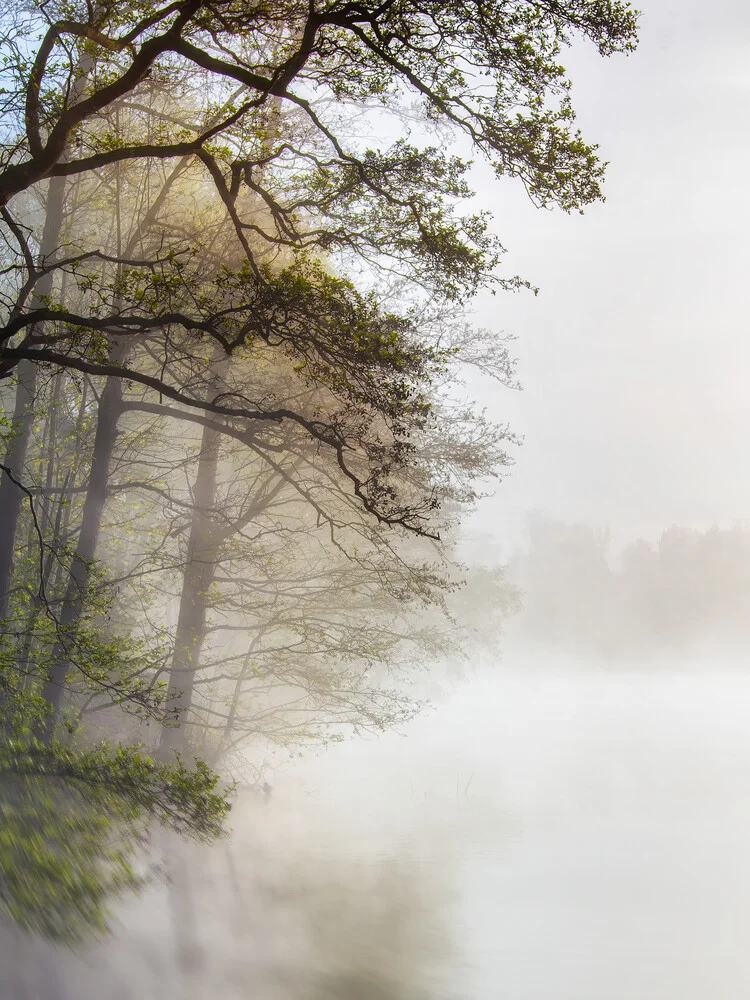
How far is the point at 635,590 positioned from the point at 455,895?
85.3 m

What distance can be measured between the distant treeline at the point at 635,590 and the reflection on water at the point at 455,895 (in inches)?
2549

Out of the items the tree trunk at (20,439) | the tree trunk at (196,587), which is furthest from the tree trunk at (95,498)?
the tree trunk at (196,587)

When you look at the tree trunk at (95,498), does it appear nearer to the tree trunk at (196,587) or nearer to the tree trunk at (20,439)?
the tree trunk at (20,439)

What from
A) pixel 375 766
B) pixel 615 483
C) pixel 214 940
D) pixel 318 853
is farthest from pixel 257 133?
pixel 615 483

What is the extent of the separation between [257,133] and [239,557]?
6938 millimetres

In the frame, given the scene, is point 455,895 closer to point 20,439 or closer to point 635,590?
point 20,439

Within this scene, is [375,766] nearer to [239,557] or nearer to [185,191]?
[239,557]

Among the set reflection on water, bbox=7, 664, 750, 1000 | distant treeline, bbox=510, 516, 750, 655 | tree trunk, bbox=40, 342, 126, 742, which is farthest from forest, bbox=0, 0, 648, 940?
distant treeline, bbox=510, 516, 750, 655

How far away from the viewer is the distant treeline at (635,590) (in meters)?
91.7

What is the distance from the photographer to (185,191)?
13.7m

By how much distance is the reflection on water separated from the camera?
355 inches

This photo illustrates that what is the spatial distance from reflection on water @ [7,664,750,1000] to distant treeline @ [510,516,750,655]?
6474cm

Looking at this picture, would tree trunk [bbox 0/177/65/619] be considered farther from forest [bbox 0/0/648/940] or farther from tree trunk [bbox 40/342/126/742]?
tree trunk [bbox 40/342/126/742]

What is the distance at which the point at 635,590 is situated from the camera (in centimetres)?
9562
